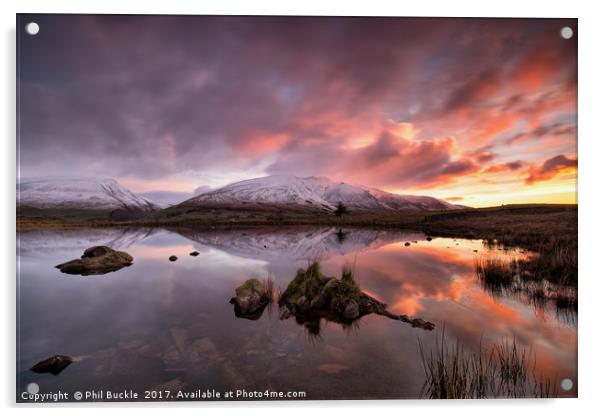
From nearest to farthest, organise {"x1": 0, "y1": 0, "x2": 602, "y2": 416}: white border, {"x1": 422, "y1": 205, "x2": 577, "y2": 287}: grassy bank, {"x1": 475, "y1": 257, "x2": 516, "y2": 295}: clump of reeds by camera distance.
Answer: {"x1": 0, "y1": 0, "x2": 602, "y2": 416}: white border → {"x1": 422, "y1": 205, "x2": 577, "y2": 287}: grassy bank → {"x1": 475, "y1": 257, "x2": 516, "y2": 295}: clump of reeds

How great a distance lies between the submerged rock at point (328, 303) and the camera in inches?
141

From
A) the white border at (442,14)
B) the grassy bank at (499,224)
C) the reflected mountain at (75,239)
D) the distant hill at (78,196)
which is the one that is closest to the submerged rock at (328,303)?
the white border at (442,14)

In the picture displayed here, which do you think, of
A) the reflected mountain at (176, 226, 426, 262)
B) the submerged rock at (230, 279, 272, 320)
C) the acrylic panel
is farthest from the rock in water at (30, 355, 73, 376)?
the reflected mountain at (176, 226, 426, 262)

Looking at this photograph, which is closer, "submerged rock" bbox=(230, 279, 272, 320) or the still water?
the still water

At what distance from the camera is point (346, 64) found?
3.80m

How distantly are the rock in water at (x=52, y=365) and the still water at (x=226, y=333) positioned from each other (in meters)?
0.06

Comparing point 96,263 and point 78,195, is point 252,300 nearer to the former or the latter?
point 78,195

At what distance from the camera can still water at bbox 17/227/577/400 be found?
2979mm

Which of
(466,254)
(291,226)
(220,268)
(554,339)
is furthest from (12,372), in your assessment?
(466,254)

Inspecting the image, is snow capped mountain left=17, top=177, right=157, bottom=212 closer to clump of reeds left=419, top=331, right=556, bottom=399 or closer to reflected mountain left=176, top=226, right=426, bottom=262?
reflected mountain left=176, top=226, right=426, bottom=262

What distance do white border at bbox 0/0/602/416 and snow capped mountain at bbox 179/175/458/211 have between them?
1831 millimetres

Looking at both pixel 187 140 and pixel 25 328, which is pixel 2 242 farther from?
pixel 187 140

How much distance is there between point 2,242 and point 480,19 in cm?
730

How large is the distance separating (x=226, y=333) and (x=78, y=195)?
3.20 metres
